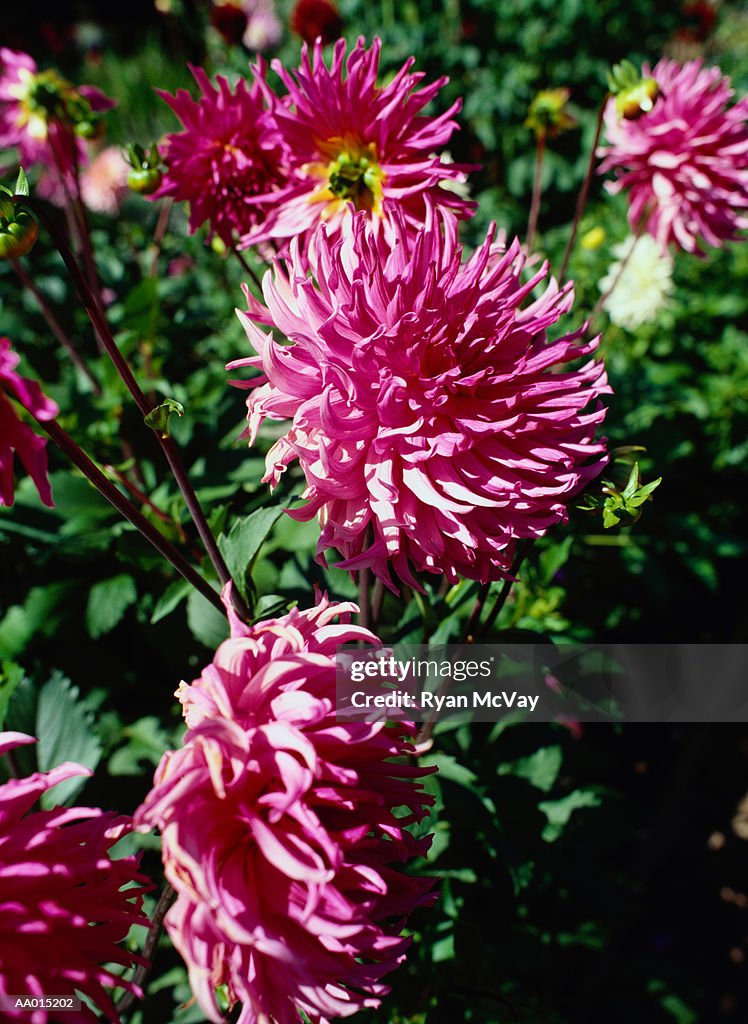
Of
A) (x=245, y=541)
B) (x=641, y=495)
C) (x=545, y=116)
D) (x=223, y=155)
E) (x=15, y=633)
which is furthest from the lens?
(x=545, y=116)

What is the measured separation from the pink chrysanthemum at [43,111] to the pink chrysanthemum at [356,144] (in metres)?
0.48

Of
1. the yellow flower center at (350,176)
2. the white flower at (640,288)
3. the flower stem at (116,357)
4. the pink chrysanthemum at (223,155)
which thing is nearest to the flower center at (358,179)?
the yellow flower center at (350,176)

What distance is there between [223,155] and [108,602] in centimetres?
65

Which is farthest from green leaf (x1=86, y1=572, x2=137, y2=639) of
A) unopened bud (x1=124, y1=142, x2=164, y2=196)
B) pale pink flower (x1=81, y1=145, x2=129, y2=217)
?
pale pink flower (x1=81, y1=145, x2=129, y2=217)

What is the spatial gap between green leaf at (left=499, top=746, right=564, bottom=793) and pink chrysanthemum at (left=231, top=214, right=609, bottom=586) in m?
0.58

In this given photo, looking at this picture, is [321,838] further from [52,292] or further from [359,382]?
[52,292]

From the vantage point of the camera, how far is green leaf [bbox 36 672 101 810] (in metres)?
0.95

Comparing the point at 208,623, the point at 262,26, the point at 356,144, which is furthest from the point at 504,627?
the point at 262,26

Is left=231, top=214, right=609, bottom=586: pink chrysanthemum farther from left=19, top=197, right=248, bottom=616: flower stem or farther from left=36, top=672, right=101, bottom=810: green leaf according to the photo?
left=36, top=672, right=101, bottom=810: green leaf

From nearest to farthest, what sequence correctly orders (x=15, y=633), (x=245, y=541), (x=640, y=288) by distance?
(x=245, y=541) < (x=15, y=633) < (x=640, y=288)

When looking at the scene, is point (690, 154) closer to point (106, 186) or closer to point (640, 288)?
point (640, 288)

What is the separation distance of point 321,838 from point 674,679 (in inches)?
56.0

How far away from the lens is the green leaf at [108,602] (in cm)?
103

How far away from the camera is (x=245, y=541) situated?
0.77 metres
